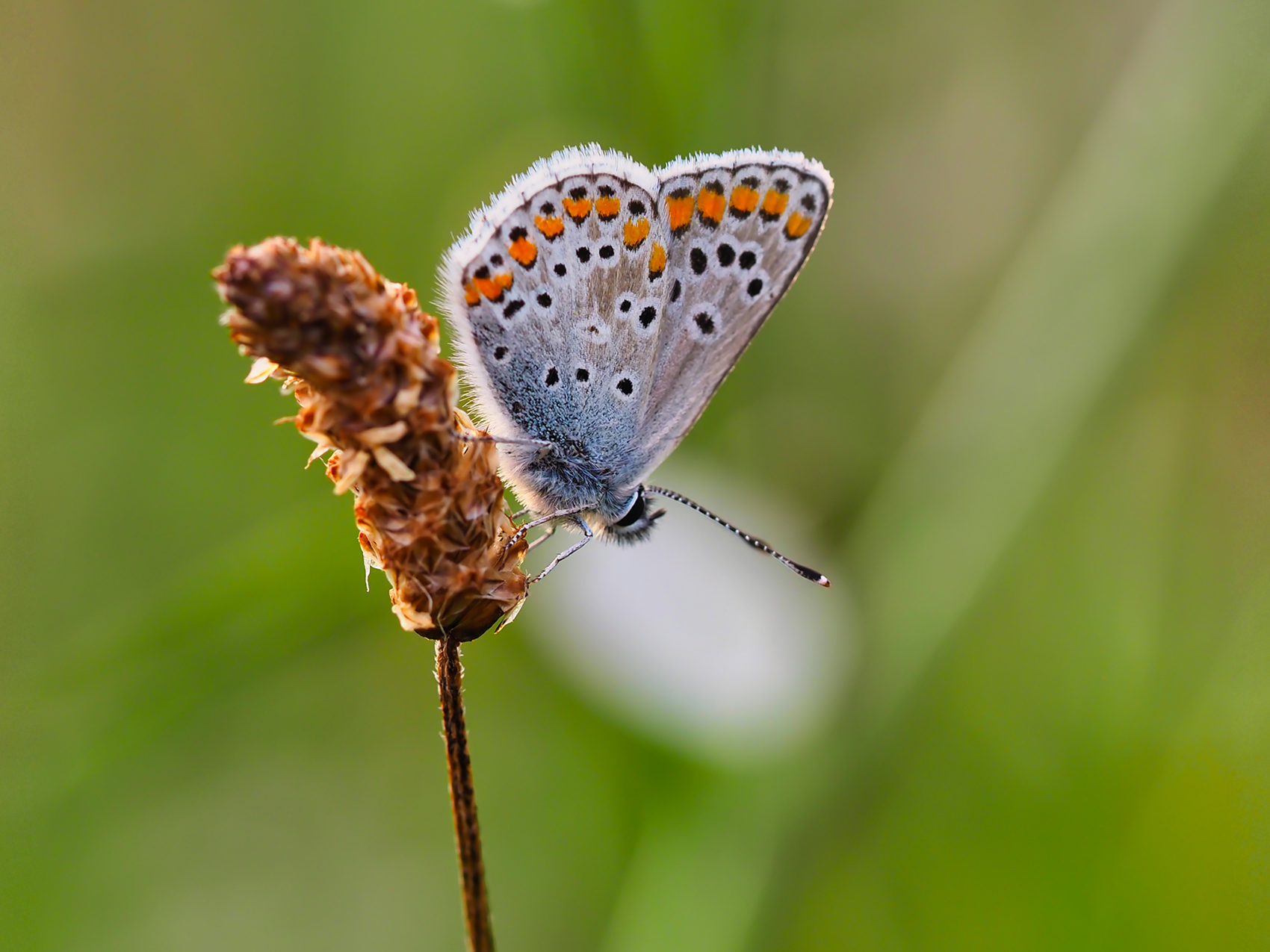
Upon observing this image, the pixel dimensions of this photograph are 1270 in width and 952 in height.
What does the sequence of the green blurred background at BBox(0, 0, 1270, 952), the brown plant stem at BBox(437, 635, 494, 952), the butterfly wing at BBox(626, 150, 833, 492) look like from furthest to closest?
the green blurred background at BBox(0, 0, 1270, 952), the butterfly wing at BBox(626, 150, 833, 492), the brown plant stem at BBox(437, 635, 494, 952)

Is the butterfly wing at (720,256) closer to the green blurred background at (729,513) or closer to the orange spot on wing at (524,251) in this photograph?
the orange spot on wing at (524,251)

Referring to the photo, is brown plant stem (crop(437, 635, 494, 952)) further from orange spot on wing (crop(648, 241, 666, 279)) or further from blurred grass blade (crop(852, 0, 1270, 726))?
blurred grass blade (crop(852, 0, 1270, 726))

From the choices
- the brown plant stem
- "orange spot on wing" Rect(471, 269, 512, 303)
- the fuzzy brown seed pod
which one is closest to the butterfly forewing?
"orange spot on wing" Rect(471, 269, 512, 303)

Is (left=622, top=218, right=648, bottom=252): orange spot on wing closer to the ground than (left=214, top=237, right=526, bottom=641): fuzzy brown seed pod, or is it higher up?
higher up

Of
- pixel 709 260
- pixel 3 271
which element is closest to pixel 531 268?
pixel 709 260

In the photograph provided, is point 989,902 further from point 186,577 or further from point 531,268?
point 186,577

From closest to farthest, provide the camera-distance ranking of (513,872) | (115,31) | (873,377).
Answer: (513,872), (115,31), (873,377)

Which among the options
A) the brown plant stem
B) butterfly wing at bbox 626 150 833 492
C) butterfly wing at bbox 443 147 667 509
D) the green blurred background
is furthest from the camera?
the green blurred background

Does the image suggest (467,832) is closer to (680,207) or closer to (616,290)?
(616,290)

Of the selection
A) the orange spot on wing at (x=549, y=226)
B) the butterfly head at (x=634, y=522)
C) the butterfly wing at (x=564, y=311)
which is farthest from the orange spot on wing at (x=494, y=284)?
the butterfly head at (x=634, y=522)
